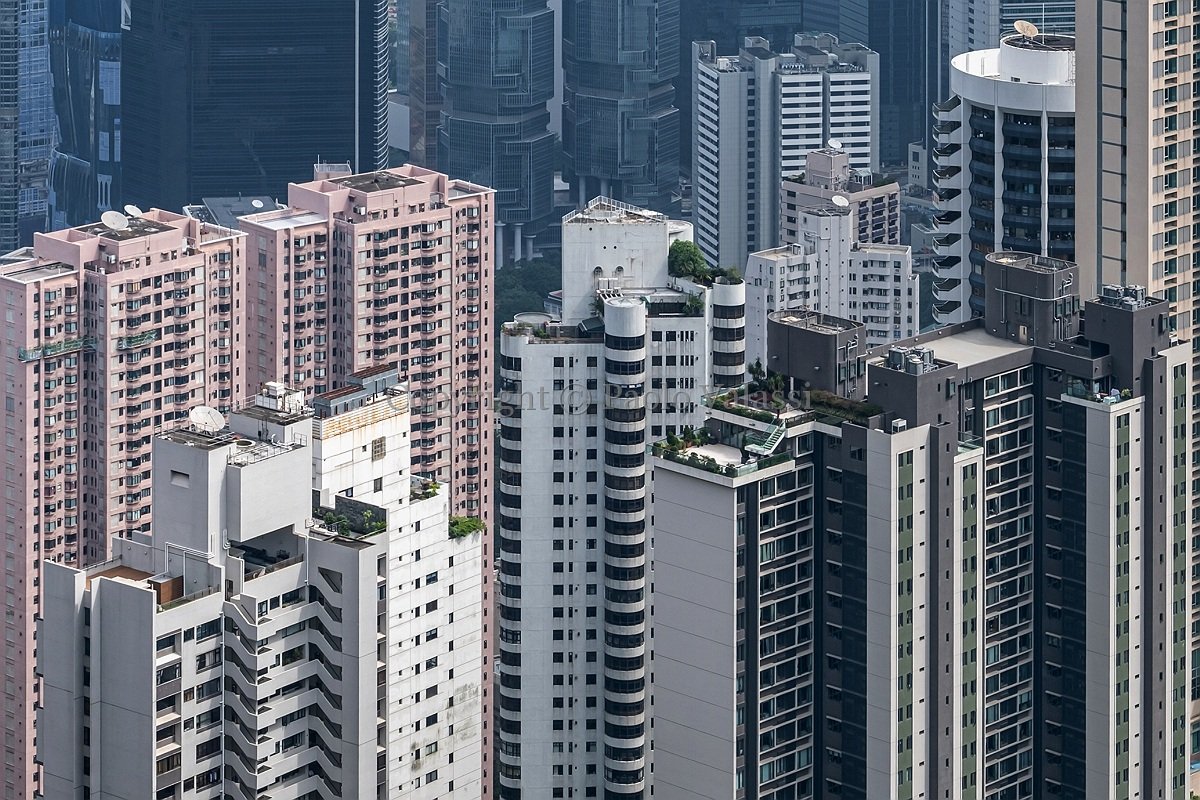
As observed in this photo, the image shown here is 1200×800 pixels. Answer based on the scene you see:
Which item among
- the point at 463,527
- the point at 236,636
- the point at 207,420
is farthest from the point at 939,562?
the point at 207,420

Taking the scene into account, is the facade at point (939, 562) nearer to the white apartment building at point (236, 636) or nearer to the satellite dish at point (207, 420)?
the white apartment building at point (236, 636)

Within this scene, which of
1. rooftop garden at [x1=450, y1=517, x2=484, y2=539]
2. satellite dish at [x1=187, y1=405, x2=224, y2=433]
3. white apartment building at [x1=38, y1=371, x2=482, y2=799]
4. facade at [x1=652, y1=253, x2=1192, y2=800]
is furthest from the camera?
rooftop garden at [x1=450, y1=517, x2=484, y2=539]

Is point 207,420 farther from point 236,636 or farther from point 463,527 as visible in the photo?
point 463,527

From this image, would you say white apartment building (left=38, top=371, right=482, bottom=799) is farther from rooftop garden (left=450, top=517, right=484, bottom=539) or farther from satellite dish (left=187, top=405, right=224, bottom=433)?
rooftop garden (left=450, top=517, right=484, bottom=539)

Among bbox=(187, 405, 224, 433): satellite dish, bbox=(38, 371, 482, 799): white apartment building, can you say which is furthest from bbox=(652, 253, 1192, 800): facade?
bbox=(187, 405, 224, 433): satellite dish

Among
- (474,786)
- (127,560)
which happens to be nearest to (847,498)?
(474,786)

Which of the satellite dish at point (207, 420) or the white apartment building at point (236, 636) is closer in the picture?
the white apartment building at point (236, 636)

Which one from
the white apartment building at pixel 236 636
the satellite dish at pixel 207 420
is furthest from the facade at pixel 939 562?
the satellite dish at pixel 207 420
